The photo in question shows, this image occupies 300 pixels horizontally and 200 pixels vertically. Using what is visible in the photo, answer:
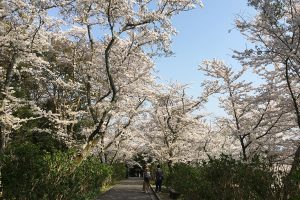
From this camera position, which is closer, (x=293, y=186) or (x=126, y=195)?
(x=293, y=186)

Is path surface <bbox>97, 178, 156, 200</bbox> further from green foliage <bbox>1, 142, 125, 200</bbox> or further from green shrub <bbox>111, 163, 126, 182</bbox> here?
green shrub <bbox>111, 163, 126, 182</bbox>

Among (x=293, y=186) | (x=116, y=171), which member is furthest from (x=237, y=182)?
(x=116, y=171)

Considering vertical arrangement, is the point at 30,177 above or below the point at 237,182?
above

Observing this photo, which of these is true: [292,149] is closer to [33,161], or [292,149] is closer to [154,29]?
[154,29]

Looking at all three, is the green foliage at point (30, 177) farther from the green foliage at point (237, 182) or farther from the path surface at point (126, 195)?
the path surface at point (126, 195)

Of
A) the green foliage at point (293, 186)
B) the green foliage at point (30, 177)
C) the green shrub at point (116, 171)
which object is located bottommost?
the green foliage at point (293, 186)

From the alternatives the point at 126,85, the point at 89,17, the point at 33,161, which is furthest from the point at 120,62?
the point at 33,161

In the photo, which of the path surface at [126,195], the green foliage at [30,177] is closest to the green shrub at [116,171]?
the path surface at [126,195]

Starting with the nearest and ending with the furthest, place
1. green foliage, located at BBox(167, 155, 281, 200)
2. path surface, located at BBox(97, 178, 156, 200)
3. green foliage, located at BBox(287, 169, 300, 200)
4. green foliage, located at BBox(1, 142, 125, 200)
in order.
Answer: green foliage, located at BBox(287, 169, 300, 200) < green foliage, located at BBox(167, 155, 281, 200) < green foliage, located at BBox(1, 142, 125, 200) < path surface, located at BBox(97, 178, 156, 200)

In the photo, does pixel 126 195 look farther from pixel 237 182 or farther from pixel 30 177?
pixel 237 182

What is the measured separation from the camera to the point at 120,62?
1967 centimetres

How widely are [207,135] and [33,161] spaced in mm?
19574

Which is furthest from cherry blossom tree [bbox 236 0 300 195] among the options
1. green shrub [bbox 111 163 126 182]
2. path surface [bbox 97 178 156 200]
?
green shrub [bbox 111 163 126 182]

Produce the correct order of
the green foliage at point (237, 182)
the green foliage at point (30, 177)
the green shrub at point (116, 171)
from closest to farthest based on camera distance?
1. the green foliage at point (237, 182)
2. the green foliage at point (30, 177)
3. the green shrub at point (116, 171)
